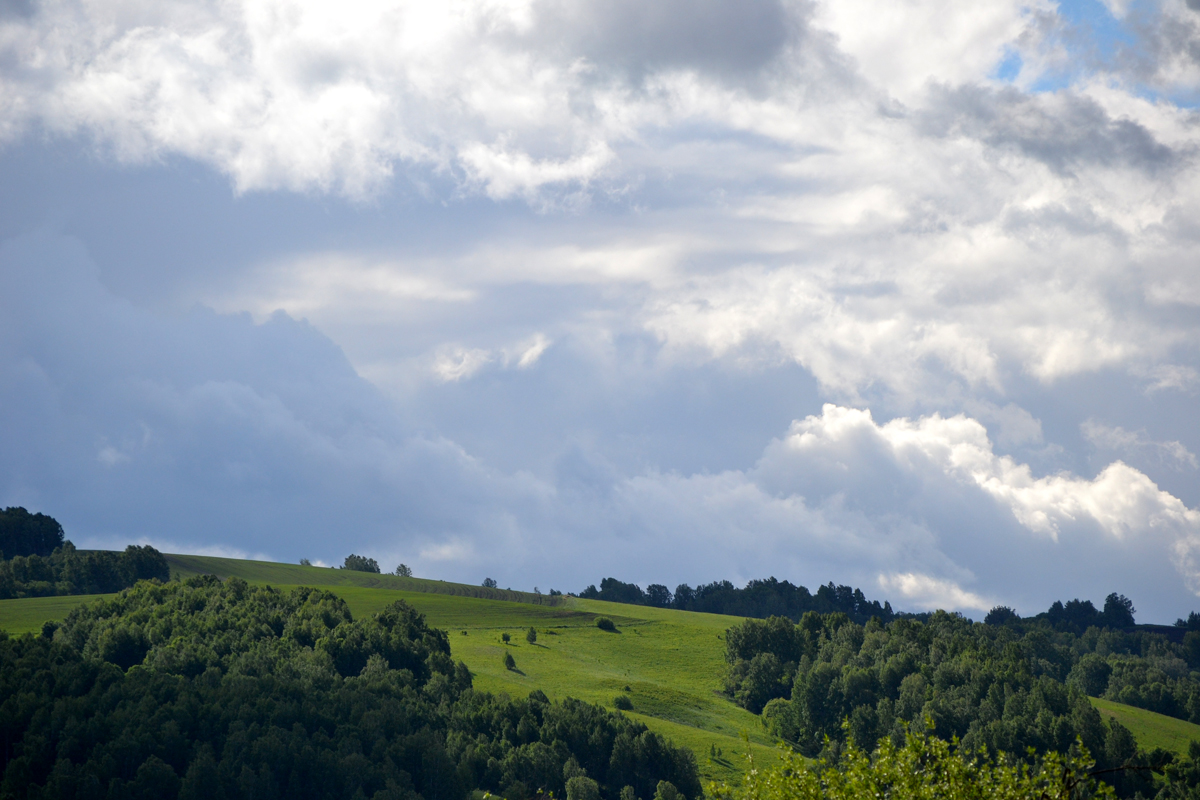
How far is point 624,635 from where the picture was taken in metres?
176

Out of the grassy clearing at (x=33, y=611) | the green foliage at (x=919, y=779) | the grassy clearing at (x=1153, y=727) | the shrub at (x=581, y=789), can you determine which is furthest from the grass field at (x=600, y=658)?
the green foliage at (x=919, y=779)

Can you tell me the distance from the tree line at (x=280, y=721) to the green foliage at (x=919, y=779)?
214ft

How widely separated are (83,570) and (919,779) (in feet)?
627

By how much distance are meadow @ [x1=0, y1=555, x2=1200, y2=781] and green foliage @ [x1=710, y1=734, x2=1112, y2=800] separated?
7808 cm

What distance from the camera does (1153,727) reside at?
14012 cm

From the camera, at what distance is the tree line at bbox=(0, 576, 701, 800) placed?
279 feet

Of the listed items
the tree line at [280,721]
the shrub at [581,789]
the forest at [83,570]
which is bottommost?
the shrub at [581,789]

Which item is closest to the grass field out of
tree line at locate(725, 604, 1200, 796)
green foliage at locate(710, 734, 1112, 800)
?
tree line at locate(725, 604, 1200, 796)

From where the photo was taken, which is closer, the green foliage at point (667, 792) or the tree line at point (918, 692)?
the green foliage at point (667, 792)

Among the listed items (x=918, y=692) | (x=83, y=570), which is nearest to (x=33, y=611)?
(x=83, y=570)

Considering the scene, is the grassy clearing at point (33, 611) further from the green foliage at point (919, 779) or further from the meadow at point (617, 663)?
the green foliage at point (919, 779)

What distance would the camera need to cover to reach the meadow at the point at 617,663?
122125mm

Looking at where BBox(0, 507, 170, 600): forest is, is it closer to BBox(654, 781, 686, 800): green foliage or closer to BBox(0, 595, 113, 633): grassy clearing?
BBox(0, 595, 113, 633): grassy clearing

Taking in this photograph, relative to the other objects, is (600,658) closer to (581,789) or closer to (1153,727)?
(581,789)
